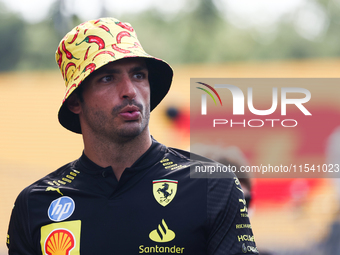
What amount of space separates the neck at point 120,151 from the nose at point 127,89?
0.25m

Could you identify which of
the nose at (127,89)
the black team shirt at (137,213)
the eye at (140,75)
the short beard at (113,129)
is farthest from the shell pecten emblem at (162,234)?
the eye at (140,75)

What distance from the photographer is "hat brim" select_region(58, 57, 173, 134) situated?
8.63ft

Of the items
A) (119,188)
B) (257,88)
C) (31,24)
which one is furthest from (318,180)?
(31,24)

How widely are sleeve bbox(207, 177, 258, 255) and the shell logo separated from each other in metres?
0.73

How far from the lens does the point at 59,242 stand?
2.28 meters

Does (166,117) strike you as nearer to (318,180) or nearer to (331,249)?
(318,180)

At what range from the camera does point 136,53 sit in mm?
2357

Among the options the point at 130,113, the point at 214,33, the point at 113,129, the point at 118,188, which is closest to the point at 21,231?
the point at 118,188

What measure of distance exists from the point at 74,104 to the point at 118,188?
0.62m

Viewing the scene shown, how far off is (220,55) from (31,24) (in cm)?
633

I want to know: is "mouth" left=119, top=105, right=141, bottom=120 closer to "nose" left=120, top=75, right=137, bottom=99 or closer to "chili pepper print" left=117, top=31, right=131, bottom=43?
"nose" left=120, top=75, right=137, bottom=99

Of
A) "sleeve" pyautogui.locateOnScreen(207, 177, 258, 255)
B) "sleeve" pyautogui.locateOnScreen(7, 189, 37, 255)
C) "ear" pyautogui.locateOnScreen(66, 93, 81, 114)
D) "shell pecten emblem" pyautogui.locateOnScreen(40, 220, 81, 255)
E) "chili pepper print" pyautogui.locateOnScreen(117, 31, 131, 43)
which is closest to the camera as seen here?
"sleeve" pyautogui.locateOnScreen(207, 177, 258, 255)

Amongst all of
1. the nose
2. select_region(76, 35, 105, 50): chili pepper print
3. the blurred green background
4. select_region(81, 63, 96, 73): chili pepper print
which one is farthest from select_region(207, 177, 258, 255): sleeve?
the blurred green background

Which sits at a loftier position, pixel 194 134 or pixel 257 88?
pixel 257 88
